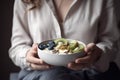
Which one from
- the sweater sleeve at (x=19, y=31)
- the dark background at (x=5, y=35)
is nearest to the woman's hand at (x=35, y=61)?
the sweater sleeve at (x=19, y=31)

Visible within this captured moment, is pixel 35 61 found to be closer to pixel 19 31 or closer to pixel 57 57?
pixel 57 57

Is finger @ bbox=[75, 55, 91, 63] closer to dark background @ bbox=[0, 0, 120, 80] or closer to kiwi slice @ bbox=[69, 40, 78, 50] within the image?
kiwi slice @ bbox=[69, 40, 78, 50]

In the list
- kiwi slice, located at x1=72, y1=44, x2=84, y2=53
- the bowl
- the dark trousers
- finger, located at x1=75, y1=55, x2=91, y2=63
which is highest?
kiwi slice, located at x1=72, y1=44, x2=84, y2=53

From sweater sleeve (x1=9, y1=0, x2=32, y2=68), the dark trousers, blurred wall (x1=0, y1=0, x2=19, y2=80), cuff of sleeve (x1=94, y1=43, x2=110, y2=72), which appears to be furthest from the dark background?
cuff of sleeve (x1=94, y1=43, x2=110, y2=72)

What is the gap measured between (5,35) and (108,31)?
539 millimetres

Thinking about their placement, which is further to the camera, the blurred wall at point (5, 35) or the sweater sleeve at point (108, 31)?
the blurred wall at point (5, 35)

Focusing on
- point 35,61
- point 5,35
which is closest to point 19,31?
point 35,61

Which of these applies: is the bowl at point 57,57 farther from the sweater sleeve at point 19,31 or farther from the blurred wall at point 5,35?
the blurred wall at point 5,35

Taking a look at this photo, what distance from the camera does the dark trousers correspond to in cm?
87

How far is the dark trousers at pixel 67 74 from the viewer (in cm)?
87

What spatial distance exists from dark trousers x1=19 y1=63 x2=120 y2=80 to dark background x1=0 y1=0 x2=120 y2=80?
0.40 m

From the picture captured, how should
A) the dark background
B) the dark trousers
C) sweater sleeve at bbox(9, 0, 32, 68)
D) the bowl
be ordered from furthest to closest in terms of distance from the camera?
the dark background, sweater sleeve at bbox(9, 0, 32, 68), the dark trousers, the bowl

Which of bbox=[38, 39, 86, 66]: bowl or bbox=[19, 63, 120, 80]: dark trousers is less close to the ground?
bbox=[38, 39, 86, 66]: bowl

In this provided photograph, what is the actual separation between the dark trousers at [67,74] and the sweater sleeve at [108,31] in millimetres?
31
